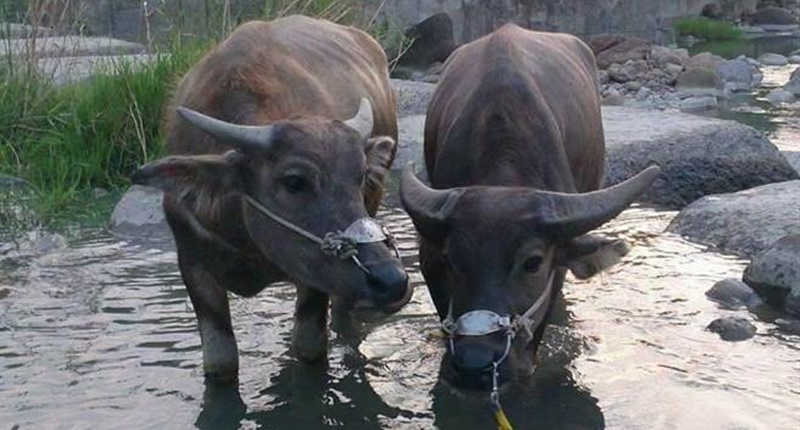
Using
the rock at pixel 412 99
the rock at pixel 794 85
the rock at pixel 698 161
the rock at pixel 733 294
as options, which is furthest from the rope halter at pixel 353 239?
the rock at pixel 794 85

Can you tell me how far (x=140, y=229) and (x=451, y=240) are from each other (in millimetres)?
3892

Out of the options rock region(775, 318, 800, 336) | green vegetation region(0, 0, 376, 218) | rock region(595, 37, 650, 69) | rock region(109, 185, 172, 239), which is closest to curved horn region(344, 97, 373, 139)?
rock region(775, 318, 800, 336)

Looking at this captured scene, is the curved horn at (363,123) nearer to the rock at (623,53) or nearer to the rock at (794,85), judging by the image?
the rock at (794,85)

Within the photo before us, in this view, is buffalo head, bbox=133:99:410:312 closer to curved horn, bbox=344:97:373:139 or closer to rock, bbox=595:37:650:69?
curved horn, bbox=344:97:373:139

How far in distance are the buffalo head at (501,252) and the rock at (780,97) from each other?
1177 cm

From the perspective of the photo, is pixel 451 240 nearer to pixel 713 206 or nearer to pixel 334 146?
pixel 334 146

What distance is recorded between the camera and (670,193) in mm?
9258

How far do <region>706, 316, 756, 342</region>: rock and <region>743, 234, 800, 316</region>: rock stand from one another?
40cm

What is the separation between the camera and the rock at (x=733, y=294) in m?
6.60

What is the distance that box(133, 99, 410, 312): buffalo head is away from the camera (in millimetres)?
4582

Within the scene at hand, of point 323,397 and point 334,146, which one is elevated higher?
point 334,146

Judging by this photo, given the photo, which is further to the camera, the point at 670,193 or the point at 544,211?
the point at 670,193

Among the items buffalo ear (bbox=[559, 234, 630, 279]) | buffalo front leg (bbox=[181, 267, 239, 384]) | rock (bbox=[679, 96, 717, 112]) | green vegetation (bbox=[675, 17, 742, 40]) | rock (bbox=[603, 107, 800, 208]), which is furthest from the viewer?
green vegetation (bbox=[675, 17, 742, 40])

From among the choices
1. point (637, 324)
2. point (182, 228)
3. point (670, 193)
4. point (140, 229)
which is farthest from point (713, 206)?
point (182, 228)
